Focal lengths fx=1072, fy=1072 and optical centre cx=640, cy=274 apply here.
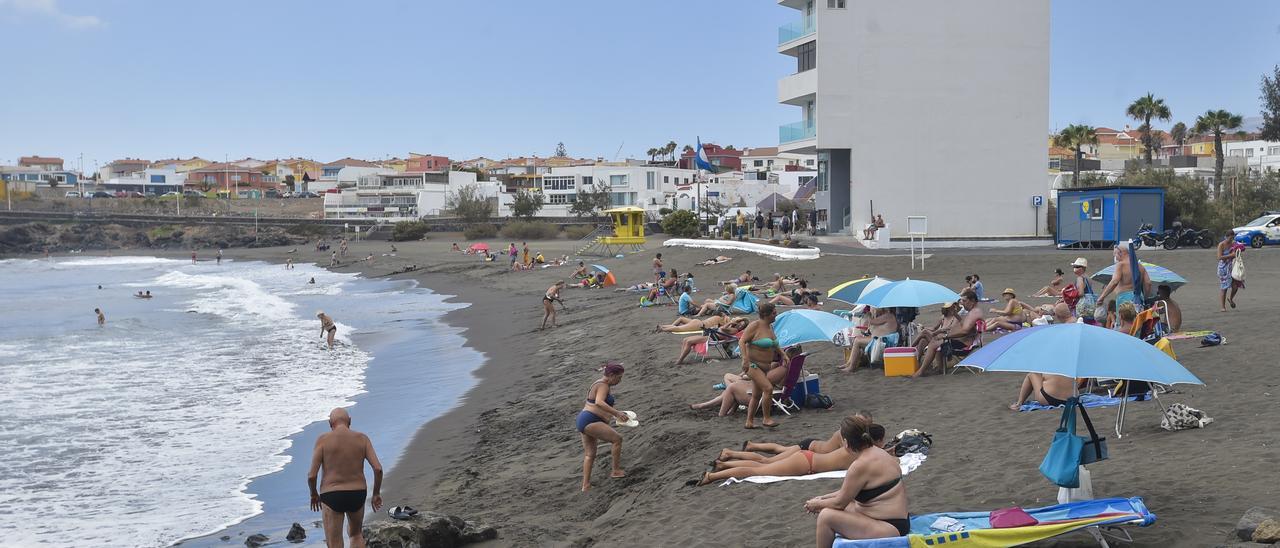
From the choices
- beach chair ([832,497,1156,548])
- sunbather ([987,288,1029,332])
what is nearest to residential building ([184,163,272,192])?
sunbather ([987,288,1029,332])

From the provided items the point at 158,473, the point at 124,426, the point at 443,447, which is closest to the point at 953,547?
the point at 443,447

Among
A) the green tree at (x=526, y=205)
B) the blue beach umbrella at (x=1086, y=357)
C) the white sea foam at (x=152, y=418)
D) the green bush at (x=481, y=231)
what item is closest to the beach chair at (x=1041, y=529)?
the blue beach umbrella at (x=1086, y=357)

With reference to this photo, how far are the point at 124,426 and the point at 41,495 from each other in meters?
3.89

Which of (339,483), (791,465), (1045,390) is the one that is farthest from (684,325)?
(339,483)

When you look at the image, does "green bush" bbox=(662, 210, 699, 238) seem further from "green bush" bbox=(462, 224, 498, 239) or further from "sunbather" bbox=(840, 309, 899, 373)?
"sunbather" bbox=(840, 309, 899, 373)

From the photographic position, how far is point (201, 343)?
26797 millimetres

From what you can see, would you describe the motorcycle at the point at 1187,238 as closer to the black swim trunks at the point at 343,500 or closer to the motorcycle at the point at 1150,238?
the motorcycle at the point at 1150,238

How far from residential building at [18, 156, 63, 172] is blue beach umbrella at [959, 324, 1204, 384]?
203m

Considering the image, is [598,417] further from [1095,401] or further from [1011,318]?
[1011,318]

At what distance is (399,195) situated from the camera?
114 meters

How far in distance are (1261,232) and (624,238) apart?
26593 millimetres

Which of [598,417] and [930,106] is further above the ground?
[930,106]

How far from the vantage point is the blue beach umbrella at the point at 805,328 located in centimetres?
1213

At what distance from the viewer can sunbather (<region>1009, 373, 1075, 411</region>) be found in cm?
1027
